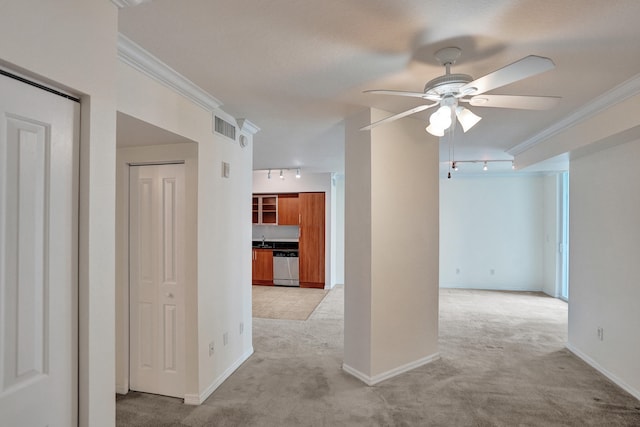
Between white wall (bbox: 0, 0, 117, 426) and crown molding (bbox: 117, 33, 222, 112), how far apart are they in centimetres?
43

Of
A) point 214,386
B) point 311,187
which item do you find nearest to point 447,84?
point 214,386

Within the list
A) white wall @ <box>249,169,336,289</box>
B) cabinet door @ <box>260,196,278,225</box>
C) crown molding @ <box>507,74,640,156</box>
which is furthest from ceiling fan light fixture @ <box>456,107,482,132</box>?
cabinet door @ <box>260,196,278,225</box>

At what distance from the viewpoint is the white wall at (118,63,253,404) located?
2.30 m

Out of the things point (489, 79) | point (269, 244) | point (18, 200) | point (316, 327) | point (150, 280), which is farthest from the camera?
point (269, 244)

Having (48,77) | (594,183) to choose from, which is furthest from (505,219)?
(48,77)

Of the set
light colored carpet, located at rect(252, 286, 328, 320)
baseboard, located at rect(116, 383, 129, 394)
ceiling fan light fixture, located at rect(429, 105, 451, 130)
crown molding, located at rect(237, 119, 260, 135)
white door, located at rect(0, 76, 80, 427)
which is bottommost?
light colored carpet, located at rect(252, 286, 328, 320)

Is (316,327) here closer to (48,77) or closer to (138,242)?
(138,242)

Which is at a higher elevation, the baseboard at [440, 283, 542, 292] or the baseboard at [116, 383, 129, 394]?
the baseboard at [116, 383, 129, 394]

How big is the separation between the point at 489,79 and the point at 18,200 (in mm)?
2036

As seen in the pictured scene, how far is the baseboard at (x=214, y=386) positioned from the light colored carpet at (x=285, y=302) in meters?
1.68

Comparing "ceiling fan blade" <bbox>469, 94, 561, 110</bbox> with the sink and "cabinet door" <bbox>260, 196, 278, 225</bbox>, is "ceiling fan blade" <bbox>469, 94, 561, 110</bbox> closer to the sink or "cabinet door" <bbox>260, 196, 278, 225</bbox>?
"cabinet door" <bbox>260, 196, 278, 225</bbox>

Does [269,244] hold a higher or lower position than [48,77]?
lower

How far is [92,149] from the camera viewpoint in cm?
138

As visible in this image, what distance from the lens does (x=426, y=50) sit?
1933mm
